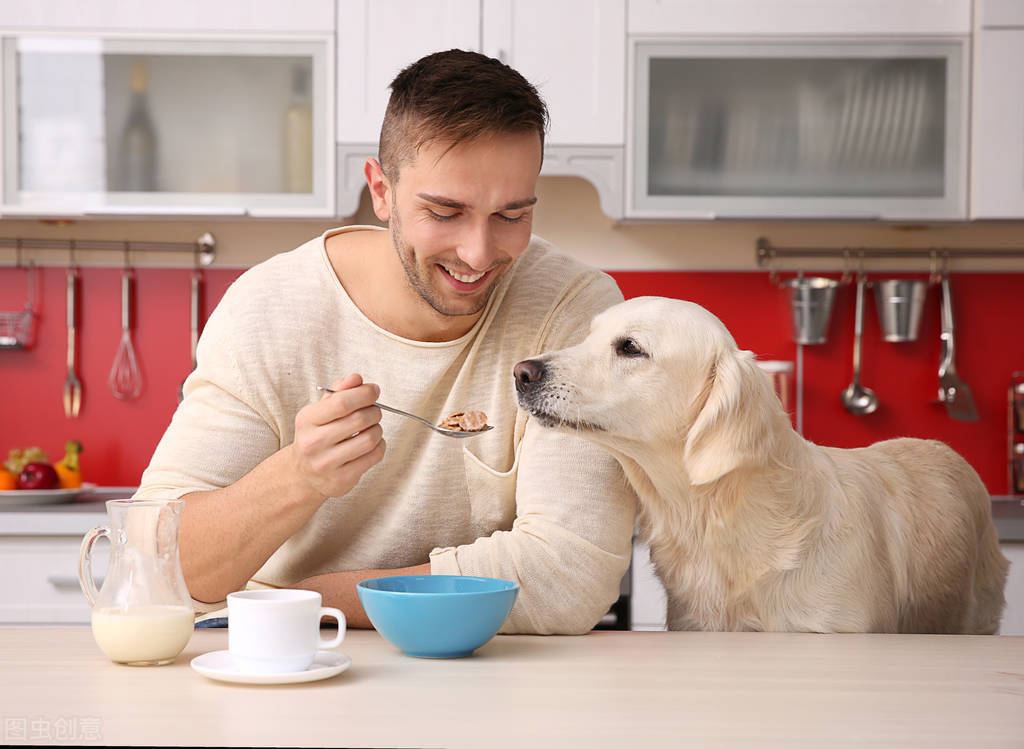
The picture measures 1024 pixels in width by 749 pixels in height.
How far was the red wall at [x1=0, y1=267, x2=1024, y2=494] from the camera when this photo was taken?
10.4 feet

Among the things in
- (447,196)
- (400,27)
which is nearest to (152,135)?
(400,27)

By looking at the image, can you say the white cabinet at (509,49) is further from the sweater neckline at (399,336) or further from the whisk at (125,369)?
the sweater neckline at (399,336)

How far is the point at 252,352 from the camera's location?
1426mm

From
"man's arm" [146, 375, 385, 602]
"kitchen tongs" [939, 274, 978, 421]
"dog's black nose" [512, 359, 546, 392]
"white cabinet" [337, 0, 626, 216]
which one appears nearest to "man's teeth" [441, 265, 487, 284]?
"dog's black nose" [512, 359, 546, 392]

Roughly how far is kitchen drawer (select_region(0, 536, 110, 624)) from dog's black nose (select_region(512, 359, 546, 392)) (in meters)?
1.67

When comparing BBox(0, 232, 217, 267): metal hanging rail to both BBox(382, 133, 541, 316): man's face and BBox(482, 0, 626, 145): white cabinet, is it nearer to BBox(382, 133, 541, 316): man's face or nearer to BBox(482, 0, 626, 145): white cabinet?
BBox(482, 0, 626, 145): white cabinet

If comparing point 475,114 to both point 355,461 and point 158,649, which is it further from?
point 158,649

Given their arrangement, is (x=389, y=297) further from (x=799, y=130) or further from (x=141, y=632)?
(x=799, y=130)

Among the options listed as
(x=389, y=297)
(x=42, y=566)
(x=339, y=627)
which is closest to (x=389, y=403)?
(x=389, y=297)

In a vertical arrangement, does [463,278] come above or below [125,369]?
above

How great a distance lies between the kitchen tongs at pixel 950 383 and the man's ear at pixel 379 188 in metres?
2.23

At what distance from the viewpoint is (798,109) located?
292cm

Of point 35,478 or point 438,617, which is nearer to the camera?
point 438,617

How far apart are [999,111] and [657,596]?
5.48 feet
